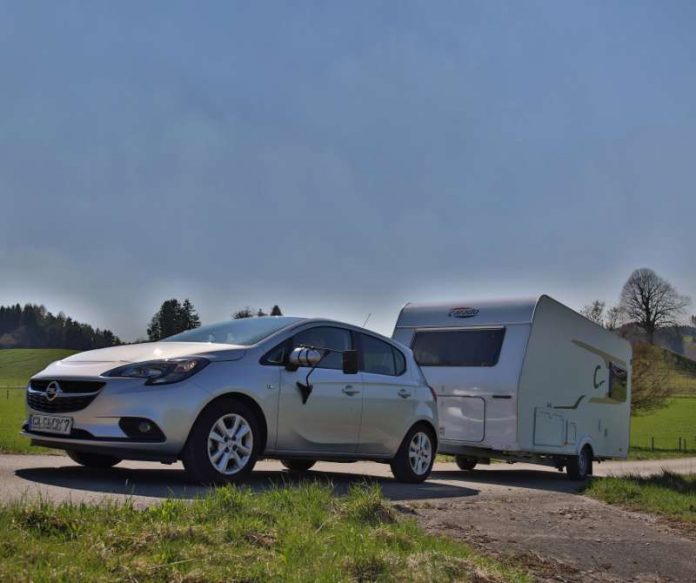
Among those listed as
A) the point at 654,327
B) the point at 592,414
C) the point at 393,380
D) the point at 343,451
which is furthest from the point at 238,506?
the point at 654,327

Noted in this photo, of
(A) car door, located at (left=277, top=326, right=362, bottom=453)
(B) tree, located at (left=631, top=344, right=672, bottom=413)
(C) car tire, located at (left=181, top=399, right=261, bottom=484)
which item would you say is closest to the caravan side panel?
(A) car door, located at (left=277, top=326, right=362, bottom=453)

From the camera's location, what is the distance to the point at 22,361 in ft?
376

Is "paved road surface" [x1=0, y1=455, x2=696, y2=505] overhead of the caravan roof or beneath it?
beneath

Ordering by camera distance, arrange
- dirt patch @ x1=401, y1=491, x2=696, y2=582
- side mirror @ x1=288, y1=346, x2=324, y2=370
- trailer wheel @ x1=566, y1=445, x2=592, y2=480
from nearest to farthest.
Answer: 1. dirt patch @ x1=401, y1=491, x2=696, y2=582
2. side mirror @ x1=288, y1=346, x2=324, y2=370
3. trailer wheel @ x1=566, y1=445, x2=592, y2=480

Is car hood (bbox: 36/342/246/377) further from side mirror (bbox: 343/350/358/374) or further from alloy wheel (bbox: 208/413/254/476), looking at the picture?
side mirror (bbox: 343/350/358/374)

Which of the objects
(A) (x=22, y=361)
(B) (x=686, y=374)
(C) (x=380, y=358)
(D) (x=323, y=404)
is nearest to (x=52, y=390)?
(D) (x=323, y=404)

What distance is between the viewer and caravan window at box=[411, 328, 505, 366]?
44.1ft

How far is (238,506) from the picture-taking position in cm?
543

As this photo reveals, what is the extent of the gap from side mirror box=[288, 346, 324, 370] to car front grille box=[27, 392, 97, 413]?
6.13 ft

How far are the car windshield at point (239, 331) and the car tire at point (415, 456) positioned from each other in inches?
82.3

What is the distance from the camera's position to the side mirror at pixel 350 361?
8.95m

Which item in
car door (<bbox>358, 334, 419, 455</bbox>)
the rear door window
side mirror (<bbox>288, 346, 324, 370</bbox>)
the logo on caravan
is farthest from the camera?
the logo on caravan

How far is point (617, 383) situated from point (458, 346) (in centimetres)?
494

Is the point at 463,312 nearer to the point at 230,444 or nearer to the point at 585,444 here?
the point at 585,444
